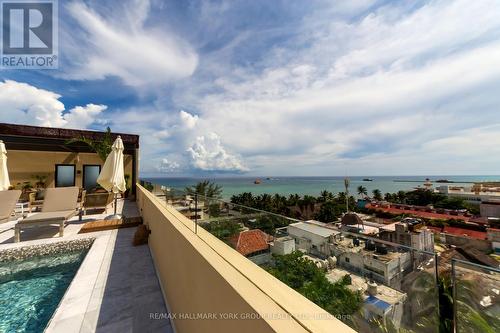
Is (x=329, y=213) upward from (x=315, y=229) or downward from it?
downward

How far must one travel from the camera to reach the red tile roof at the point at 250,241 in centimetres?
173

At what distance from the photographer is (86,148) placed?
12602 mm

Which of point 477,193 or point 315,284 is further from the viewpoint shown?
point 477,193

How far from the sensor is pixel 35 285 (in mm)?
3889

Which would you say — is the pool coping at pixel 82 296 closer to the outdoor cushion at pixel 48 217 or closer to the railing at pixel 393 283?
the outdoor cushion at pixel 48 217

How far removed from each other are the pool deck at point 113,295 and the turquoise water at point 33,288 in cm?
37

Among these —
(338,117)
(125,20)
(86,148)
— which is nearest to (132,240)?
(125,20)

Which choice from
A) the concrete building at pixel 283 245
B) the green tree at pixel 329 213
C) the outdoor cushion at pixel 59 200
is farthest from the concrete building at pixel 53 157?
the green tree at pixel 329 213

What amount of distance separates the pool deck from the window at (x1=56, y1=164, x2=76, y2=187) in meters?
8.86

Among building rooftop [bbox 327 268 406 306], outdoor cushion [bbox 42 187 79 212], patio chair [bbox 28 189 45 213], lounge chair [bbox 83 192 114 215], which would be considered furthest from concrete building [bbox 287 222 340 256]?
patio chair [bbox 28 189 45 213]

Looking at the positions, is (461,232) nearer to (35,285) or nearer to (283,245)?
(283,245)

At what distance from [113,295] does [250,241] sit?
2903 millimetres

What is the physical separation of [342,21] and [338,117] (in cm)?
790

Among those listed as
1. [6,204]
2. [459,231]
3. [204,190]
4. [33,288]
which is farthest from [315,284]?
[459,231]
